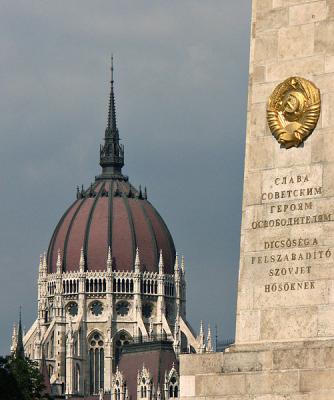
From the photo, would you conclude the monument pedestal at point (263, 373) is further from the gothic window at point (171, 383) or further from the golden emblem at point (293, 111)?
the gothic window at point (171, 383)

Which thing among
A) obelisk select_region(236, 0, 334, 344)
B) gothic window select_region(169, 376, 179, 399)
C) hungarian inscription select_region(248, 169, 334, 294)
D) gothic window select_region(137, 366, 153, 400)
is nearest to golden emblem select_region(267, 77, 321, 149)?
obelisk select_region(236, 0, 334, 344)

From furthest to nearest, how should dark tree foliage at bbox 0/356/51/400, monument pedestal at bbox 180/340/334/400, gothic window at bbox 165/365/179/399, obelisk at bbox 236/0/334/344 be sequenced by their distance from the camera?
1. gothic window at bbox 165/365/179/399
2. dark tree foliage at bbox 0/356/51/400
3. obelisk at bbox 236/0/334/344
4. monument pedestal at bbox 180/340/334/400

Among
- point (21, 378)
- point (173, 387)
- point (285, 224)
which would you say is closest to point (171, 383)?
point (173, 387)

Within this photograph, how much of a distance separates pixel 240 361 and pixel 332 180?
4.05 meters

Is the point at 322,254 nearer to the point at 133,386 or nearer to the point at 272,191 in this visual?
the point at 272,191

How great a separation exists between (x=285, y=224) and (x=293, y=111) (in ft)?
7.69

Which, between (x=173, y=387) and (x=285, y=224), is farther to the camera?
(x=173, y=387)

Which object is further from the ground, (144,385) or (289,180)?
(144,385)

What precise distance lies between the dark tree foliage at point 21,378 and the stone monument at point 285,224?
37.9 m

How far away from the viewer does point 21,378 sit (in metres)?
92.0

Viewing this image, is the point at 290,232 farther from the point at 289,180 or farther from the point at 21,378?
the point at 21,378

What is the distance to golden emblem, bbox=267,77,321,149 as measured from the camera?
132 feet

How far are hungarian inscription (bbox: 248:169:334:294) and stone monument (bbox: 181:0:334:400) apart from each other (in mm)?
20

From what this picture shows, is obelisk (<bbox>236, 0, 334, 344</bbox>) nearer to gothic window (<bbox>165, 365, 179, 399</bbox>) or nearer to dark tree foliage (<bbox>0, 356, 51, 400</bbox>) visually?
dark tree foliage (<bbox>0, 356, 51, 400</bbox>)
